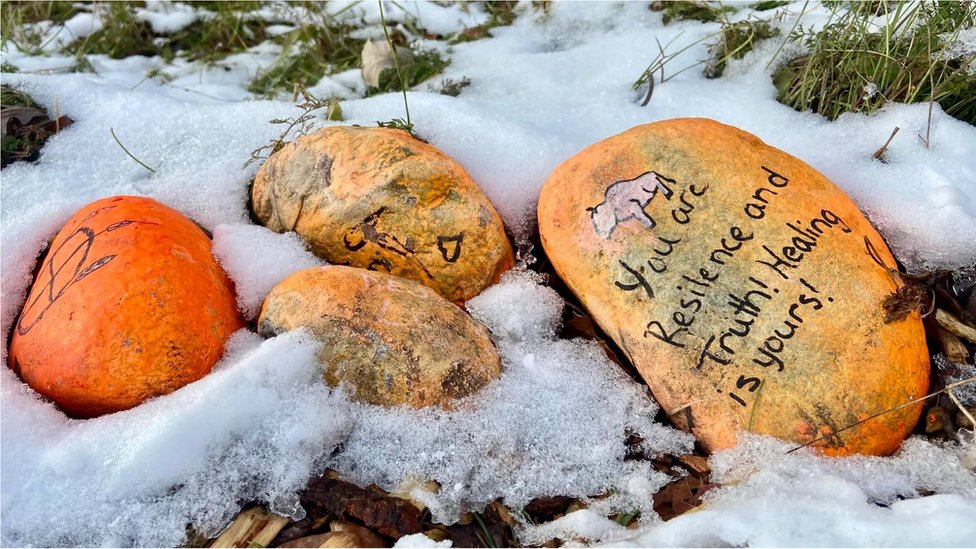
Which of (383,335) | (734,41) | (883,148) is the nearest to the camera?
(383,335)

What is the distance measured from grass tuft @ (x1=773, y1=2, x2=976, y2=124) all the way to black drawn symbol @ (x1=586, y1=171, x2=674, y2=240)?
93 cm

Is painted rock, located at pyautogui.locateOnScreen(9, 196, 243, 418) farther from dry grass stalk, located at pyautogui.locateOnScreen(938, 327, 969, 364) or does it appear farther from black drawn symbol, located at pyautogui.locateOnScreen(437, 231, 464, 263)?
dry grass stalk, located at pyautogui.locateOnScreen(938, 327, 969, 364)

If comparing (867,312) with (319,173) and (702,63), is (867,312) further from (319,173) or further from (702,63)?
(319,173)

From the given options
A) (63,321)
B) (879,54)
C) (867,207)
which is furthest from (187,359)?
(879,54)

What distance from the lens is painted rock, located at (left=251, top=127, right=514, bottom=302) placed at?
90.6 inches

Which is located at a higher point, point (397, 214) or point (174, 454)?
point (397, 214)

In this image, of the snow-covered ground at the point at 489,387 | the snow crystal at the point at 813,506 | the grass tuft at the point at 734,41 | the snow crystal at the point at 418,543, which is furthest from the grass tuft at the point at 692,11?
the snow crystal at the point at 418,543

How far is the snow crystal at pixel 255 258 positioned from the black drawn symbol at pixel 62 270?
31 centimetres

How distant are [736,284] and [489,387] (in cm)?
76

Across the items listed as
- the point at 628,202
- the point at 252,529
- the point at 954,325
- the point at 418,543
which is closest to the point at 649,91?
the point at 628,202

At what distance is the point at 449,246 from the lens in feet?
7.55

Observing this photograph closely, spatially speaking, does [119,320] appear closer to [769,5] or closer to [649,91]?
[649,91]

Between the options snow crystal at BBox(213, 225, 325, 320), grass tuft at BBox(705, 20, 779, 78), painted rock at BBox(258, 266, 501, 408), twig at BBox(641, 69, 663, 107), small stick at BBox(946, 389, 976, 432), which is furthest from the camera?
grass tuft at BBox(705, 20, 779, 78)

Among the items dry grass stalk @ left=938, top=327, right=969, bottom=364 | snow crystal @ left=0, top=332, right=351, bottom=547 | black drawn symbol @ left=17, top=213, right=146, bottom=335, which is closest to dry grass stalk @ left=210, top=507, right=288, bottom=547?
snow crystal @ left=0, top=332, right=351, bottom=547
